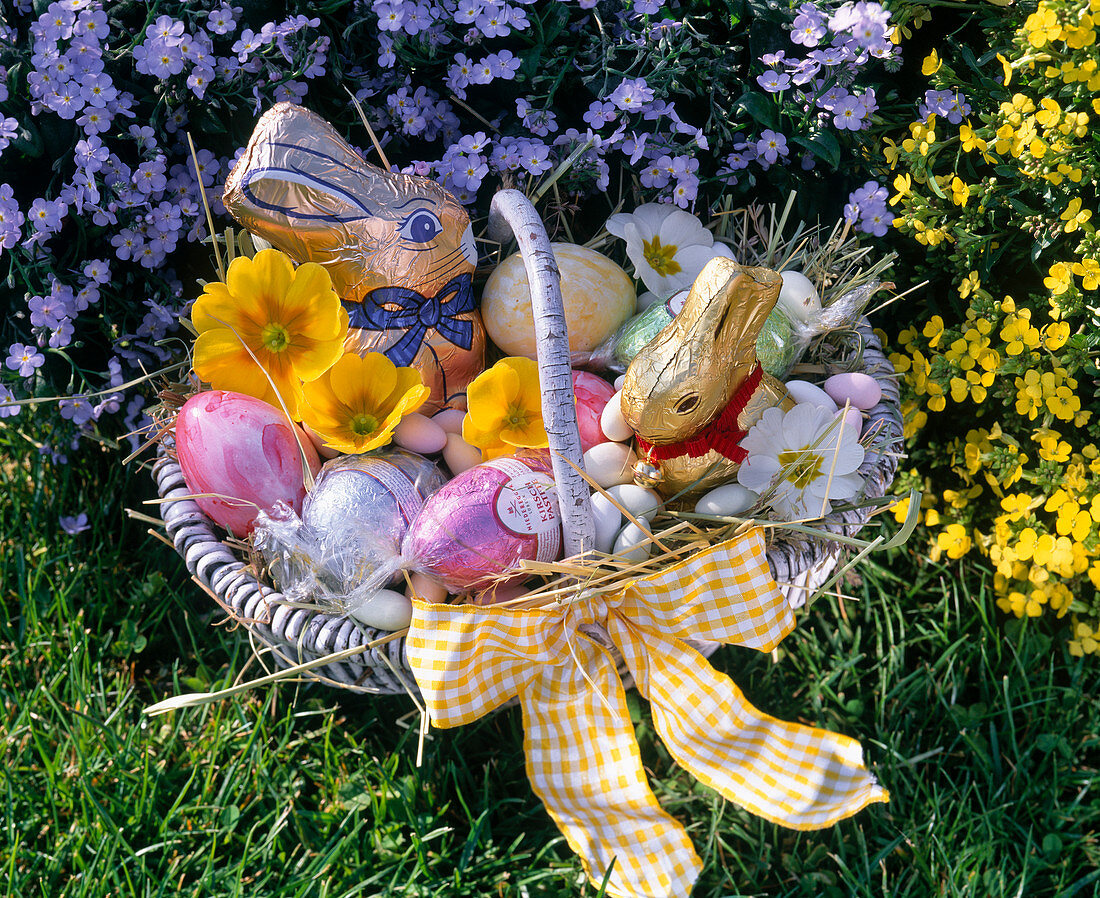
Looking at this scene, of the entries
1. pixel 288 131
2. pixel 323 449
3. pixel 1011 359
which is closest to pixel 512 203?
pixel 288 131

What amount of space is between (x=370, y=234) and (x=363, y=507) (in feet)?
1.60

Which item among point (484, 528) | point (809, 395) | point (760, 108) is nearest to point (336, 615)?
point (484, 528)

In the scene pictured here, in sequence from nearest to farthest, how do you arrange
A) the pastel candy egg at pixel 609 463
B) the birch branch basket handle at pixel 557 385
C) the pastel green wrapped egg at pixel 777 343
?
the birch branch basket handle at pixel 557 385 → the pastel candy egg at pixel 609 463 → the pastel green wrapped egg at pixel 777 343

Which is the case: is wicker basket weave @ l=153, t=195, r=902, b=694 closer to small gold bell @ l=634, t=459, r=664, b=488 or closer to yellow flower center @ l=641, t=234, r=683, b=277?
small gold bell @ l=634, t=459, r=664, b=488

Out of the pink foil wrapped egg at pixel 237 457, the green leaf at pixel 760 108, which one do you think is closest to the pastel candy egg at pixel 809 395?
the green leaf at pixel 760 108

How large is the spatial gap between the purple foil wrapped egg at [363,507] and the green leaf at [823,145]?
1.00 meters

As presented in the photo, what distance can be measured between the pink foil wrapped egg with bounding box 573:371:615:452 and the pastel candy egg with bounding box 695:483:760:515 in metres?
0.22

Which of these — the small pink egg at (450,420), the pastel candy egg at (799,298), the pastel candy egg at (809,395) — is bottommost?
the pastel candy egg at (809,395)

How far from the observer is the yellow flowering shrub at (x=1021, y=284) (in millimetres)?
1668

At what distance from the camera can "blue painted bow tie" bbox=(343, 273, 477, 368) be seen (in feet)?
5.40

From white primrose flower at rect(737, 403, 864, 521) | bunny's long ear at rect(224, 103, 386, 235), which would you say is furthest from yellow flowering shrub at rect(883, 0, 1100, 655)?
bunny's long ear at rect(224, 103, 386, 235)

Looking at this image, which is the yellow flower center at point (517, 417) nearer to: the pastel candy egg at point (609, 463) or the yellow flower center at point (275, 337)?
the pastel candy egg at point (609, 463)

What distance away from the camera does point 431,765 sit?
185 cm

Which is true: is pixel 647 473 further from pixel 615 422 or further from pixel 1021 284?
pixel 1021 284
